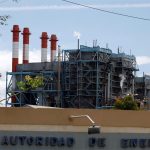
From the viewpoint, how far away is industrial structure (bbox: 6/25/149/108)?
6662cm

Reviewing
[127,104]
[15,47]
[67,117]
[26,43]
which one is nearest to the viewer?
[67,117]

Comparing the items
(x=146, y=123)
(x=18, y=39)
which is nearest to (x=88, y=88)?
(x=18, y=39)

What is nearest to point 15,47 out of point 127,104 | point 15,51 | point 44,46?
point 15,51

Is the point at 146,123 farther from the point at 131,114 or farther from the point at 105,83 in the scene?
the point at 105,83

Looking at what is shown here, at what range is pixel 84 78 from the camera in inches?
2655

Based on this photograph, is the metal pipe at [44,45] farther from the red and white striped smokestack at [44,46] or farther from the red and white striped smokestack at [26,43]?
the red and white striped smokestack at [26,43]

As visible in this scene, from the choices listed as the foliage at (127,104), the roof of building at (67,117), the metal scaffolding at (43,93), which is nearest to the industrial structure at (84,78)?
the metal scaffolding at (43,93)

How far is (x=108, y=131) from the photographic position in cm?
1861

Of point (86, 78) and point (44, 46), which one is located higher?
point (44, 46)

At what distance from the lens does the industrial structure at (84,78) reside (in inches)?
2623

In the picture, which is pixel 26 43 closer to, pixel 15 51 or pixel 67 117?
pixel 15 51

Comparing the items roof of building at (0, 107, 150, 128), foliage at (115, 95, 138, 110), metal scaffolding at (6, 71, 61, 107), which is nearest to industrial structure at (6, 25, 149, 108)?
metal scaffolding at (6, 71, 61, 107)

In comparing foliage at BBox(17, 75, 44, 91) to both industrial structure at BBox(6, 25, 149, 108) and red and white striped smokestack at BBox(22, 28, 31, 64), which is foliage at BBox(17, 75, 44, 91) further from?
red and white striped smokestack at BBox(22, 28, 31, 64)

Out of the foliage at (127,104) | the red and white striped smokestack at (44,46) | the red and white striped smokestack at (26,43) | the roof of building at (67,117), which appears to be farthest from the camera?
the red and white striped smokestack at (44,46)
